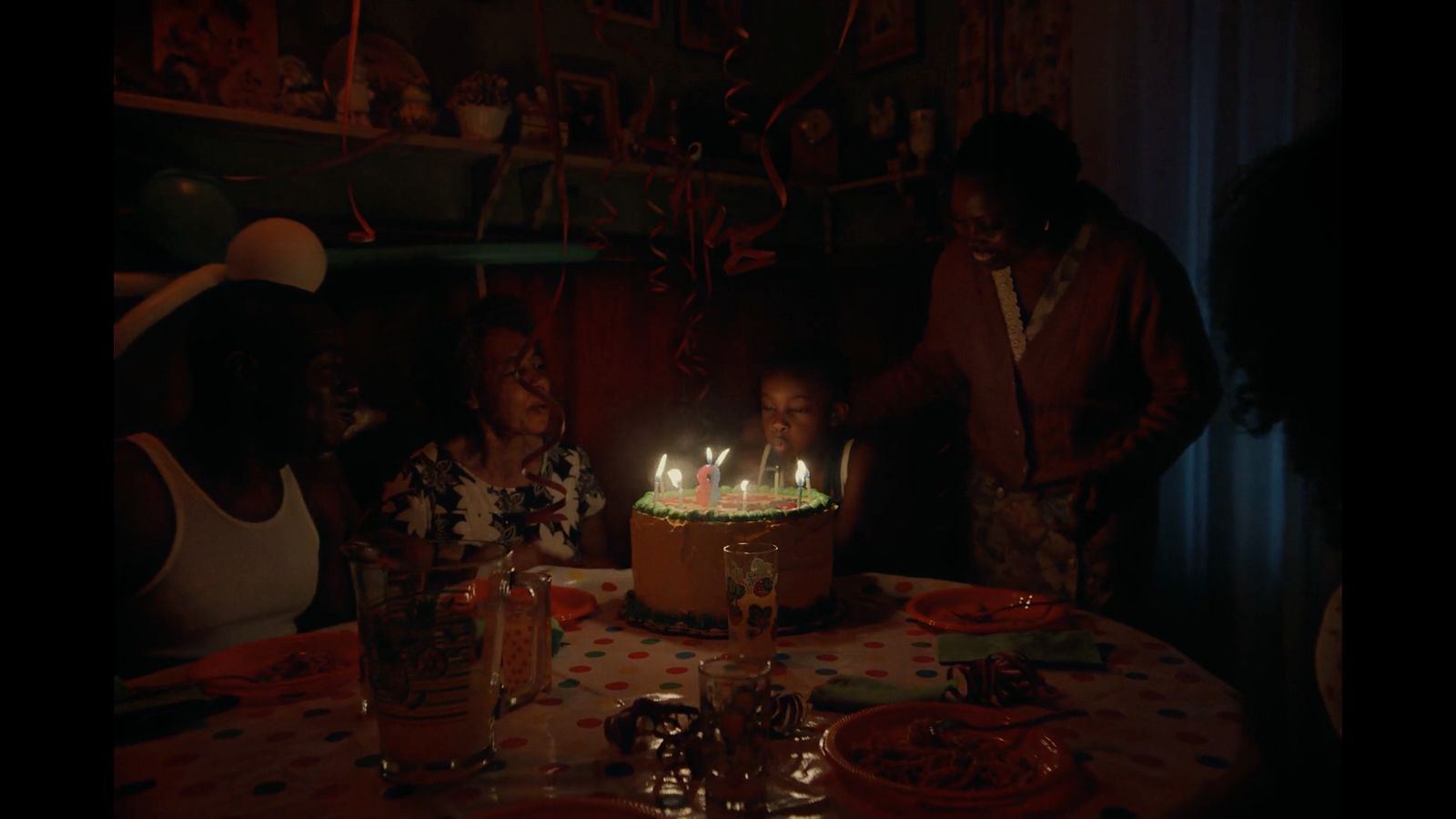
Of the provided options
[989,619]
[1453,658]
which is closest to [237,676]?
[989,619]

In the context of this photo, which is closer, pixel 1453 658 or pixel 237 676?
pixel 1453 658

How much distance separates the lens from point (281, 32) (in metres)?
2.64

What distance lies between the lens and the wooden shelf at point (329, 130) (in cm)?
220

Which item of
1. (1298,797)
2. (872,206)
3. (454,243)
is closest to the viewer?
(1298,797)

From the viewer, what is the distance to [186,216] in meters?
2.22

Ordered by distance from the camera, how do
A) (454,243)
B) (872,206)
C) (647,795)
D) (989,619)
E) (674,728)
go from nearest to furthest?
(647,795) → (674,728) → (989,619) → (454,243) → (872,206)

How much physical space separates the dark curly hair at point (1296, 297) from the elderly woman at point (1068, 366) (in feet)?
0.58

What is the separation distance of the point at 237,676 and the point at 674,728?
70 centimetres

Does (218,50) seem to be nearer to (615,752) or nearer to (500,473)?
(500,473)

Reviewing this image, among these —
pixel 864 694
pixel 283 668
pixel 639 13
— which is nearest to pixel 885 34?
pixel 639 13

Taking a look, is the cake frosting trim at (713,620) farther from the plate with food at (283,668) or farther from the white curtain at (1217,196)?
the white curtain at (1217,196)

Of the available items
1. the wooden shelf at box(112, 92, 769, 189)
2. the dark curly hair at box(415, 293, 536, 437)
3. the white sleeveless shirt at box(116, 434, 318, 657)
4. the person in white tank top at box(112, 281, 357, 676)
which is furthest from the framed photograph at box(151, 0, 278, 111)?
the white sleeveless shirt at box(116, 434, 318, 657)

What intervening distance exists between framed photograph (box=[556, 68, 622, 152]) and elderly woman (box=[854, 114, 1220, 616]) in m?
1.36

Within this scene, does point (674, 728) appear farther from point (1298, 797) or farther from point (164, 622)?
point (1298, 797)
